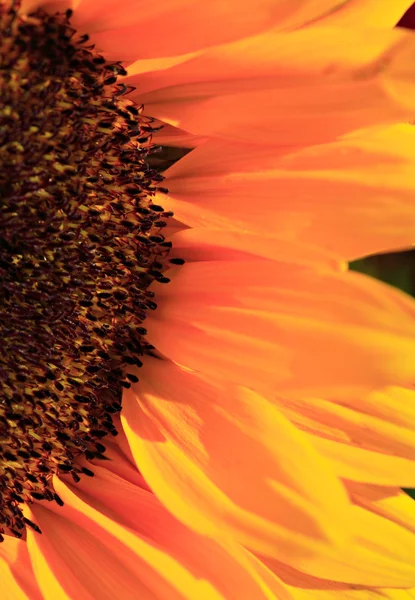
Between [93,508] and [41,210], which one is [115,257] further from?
[93,508]

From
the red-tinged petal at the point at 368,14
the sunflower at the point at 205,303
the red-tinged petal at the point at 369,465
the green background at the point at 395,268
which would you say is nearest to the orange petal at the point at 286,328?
the sunflower at the point at 205,303

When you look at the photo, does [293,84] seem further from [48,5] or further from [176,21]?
[48,5]

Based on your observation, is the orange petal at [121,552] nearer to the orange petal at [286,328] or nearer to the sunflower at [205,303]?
the sunflower at [205,303]

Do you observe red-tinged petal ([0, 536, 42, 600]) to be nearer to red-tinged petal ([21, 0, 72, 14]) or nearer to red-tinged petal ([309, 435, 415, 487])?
red-tinged petal ([309, 435, 415, 487])

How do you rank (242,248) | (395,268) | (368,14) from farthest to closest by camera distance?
(395,268) < (242,248) < (368,14)

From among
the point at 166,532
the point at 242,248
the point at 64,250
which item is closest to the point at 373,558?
the point at 166,532

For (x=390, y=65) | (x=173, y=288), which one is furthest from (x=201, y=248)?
(x=390, y=65)
